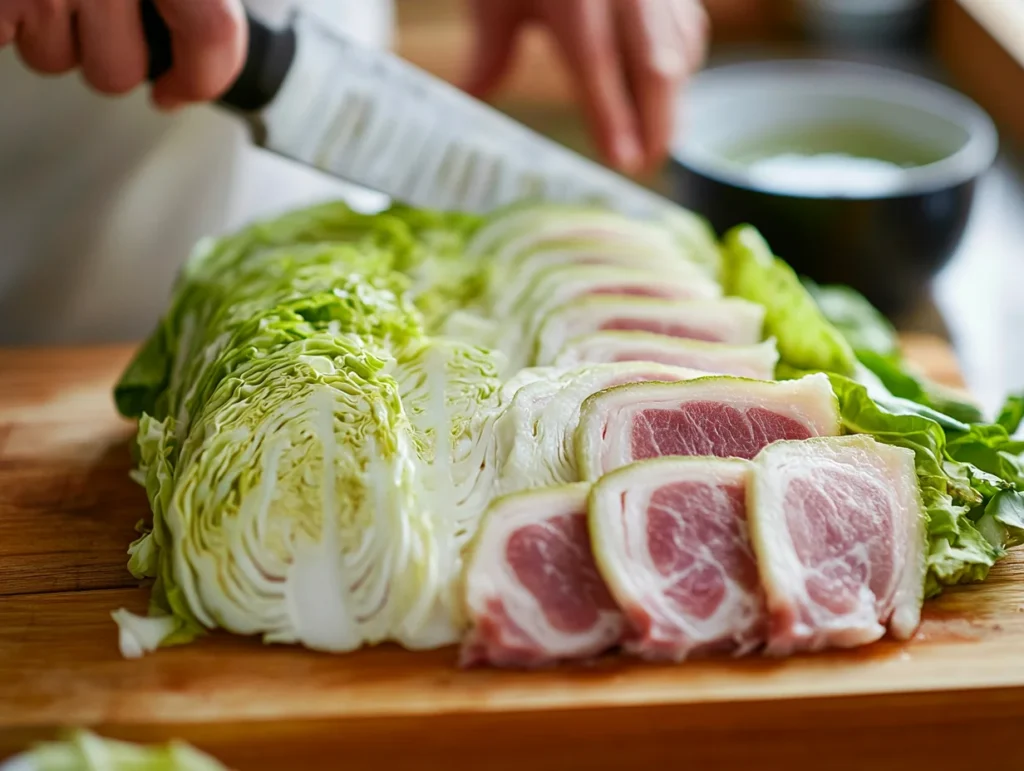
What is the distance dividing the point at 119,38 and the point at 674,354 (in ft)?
4.45

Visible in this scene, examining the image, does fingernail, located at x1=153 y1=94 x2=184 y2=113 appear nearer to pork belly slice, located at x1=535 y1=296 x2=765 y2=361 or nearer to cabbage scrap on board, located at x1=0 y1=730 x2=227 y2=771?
pork belly slice, located at x1=535 y1=296 x2=765 y2=361

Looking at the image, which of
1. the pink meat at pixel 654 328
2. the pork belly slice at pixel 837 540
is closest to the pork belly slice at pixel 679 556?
the pork belly slice at pixel 837 540

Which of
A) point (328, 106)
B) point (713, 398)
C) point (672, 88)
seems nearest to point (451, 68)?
point (672, 88)

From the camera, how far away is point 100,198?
3650 mm

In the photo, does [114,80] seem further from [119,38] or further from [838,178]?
[838,178]

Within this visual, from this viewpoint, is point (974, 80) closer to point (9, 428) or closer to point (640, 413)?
point (640, 413)

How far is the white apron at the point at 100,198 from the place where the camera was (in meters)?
3.41

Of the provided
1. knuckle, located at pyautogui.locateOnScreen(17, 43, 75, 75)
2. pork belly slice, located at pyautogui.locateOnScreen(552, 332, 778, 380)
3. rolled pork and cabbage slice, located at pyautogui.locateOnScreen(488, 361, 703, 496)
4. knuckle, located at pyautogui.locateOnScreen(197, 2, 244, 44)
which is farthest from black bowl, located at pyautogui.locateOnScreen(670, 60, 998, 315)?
knuckle, located at pyautogui.locateOnScreen(17, 43, 75, 75)

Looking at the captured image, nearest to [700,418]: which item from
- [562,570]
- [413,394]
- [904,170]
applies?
[562,570]

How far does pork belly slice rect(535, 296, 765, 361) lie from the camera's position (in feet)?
8.53

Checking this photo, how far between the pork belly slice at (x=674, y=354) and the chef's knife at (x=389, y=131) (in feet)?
2.83

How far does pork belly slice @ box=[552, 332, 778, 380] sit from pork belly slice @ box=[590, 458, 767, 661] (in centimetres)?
44

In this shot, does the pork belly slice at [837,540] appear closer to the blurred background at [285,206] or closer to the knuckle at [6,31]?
the blurred background at [285,206]

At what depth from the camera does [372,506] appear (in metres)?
1.98
